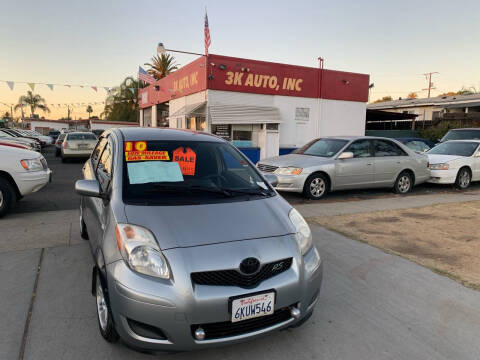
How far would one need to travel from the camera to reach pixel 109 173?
3.18 m

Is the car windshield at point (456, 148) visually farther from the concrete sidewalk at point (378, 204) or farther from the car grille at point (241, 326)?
the car grille at point (241, 326)

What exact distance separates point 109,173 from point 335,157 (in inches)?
244

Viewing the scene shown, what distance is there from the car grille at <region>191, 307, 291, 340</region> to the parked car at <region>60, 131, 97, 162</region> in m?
15.5

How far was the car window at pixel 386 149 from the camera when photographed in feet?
29.4

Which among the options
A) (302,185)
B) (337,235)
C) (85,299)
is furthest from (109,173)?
(302,185)

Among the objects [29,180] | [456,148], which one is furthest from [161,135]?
[456,148]

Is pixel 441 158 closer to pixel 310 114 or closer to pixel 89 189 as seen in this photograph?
pixel 310 114

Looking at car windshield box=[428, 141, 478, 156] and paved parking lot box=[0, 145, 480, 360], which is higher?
car windshield box=[428, 141, 478, 156]

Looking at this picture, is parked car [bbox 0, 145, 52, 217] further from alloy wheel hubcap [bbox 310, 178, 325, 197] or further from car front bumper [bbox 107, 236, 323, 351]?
alloy wheel hubcap [bbox 310, 178, 325, 197]

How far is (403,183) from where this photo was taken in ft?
30.6

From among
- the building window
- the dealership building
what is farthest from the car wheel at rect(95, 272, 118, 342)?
the building window

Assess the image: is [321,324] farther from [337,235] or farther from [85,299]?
[337,235]

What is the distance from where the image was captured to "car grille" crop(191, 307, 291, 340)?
2156 mm

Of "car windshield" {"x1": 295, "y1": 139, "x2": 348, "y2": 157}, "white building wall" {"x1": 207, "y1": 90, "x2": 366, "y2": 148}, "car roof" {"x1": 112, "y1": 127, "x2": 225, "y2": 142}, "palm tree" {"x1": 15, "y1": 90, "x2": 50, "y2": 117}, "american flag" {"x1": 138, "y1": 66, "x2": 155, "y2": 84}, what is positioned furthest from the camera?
"palm tree" {"x1": 15, "y1": 90, "x2": 50, "y2": 117}
